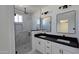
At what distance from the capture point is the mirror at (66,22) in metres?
2.31

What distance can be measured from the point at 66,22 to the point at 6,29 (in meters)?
2.23

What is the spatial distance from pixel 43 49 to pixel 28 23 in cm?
299

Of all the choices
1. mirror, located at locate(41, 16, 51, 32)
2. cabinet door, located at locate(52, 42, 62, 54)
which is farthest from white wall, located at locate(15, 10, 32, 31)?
cabinet door, located at locate(52, 42, 62, 54)

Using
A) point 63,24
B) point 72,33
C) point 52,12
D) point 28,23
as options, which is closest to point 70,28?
point 72,33

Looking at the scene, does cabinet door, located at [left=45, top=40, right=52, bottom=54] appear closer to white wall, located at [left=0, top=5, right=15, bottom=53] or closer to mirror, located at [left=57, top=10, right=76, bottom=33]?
mirror, located at [left=57, top=10, right=76, bottom=33]

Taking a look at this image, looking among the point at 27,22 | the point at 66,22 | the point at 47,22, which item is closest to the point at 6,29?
the point at 66,22

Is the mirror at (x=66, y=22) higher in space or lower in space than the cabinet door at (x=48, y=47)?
higher

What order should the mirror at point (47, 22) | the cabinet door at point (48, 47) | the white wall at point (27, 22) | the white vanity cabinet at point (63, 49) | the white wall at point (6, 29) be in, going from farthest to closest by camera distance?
1. the white wall at point (27, 22)
2. the mirror at point (47, 22)
3. the cabinet door at point (48, 47)
4. the white vanity cabinet at point (63, 49)
5. the white wall at point (6, 29)

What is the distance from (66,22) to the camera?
2568 mm

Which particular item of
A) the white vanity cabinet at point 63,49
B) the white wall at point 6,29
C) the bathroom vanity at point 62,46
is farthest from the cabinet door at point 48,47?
the white wall at point 6,29

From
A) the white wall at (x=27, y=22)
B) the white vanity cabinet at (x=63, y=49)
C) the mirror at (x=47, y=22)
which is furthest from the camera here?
the white wall at (x=27, y=22)

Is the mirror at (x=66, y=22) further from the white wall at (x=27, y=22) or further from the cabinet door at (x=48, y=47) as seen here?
the white wall at (x=27, y=22)

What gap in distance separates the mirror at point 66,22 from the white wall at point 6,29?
2.00 m
